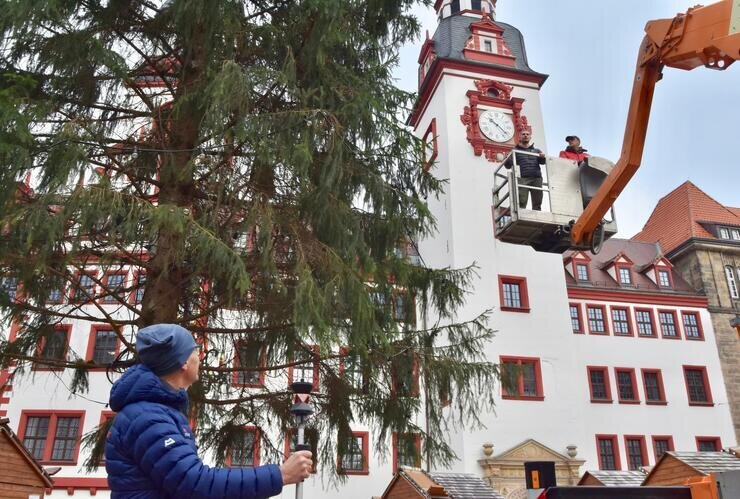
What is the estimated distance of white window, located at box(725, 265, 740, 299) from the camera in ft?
113

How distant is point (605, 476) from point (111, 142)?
13502mm

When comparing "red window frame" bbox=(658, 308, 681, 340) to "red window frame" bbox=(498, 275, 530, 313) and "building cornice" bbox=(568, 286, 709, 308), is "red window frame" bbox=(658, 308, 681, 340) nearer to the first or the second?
"building cornice" bbox=(568, 286, 709, 308)

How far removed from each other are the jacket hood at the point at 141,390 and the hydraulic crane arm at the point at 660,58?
25.4 feet

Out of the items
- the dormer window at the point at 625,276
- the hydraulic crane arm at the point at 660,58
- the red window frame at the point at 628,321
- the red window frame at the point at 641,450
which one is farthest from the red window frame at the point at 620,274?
the hydraulic crane arm at the point at 660,58

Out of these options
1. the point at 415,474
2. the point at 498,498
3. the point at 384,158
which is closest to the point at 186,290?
the point at 384,158

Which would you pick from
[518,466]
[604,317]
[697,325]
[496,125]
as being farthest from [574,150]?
[697,325]

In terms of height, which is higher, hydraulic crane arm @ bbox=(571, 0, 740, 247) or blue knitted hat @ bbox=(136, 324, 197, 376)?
hydraulic crane arm @ bbox=(571, 0, 740, 247)

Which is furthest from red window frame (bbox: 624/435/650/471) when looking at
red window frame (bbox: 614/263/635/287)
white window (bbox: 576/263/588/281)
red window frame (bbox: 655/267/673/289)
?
red window frame (bbox: 655/267/673/289)

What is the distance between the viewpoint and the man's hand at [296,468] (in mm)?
2586

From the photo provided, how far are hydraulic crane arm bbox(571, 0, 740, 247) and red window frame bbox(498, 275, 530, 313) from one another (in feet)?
55.6

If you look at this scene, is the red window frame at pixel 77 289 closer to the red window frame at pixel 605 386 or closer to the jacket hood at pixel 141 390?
the jacket hood at pixel 141 390

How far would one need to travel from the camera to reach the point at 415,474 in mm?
11875

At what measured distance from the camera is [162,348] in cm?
264

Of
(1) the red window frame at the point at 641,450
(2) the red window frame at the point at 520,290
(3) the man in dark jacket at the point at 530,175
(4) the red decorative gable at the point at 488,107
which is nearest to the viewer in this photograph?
(3) the man in dark jacket at the point at 530,175
